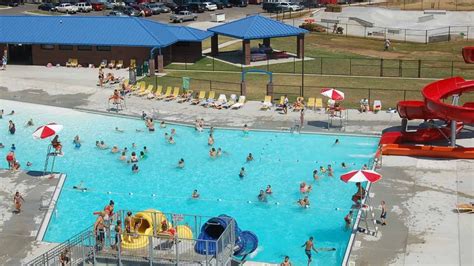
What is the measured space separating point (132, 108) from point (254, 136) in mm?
9366

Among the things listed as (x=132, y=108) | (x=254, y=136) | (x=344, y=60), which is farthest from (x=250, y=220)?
(x=344, y=60)

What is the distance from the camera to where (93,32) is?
188 ft

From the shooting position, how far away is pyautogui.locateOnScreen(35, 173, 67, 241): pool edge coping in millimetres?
26312

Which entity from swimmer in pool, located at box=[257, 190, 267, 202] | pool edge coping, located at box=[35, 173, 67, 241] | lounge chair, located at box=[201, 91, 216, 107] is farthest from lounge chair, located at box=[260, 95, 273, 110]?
pool edge coping, located at box=[35, 173, 67, 241]

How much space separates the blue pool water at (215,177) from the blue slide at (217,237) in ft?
5.40

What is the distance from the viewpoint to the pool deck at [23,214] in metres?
24.7

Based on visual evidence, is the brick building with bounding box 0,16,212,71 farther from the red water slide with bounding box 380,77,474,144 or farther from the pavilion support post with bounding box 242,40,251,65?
the red water slide with bounding box 380,77,474,144

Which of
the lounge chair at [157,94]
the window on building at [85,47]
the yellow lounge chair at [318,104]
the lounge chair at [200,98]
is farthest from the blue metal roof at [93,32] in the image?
the yellow lounge chair at [318,104]

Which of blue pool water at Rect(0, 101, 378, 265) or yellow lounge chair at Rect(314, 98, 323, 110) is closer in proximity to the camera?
blue pool water at Rect(0, 101, 378, 265)

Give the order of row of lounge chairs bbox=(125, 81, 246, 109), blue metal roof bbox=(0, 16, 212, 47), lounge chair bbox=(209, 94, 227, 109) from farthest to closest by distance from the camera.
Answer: blue metal roof bbox=(0, 16, 212, 47)
row of lounge chairs bbox=(125, 81, 246, 109)
lounge chair bbox=(209, 94, 227, 109)

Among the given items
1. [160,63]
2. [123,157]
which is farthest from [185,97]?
[123,157]

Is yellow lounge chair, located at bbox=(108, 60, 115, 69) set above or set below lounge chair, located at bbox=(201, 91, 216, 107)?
above

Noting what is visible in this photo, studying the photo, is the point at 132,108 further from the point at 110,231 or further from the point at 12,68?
the point at 110,231

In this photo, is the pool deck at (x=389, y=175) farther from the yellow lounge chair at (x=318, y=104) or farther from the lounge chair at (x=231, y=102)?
the lounge chair at (x=231, y=102)
